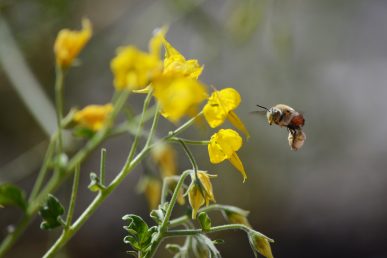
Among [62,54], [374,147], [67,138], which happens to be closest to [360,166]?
[374,147]

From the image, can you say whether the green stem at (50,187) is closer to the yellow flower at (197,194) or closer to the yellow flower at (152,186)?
the yellow flower at (197,194)

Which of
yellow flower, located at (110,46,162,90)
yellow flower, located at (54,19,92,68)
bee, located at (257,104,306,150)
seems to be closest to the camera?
yellow flower, located at (110,46,162,90)

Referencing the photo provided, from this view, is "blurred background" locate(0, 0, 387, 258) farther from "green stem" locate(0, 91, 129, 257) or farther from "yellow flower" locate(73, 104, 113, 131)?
"green stem" locate(0, 91, 129, 257)

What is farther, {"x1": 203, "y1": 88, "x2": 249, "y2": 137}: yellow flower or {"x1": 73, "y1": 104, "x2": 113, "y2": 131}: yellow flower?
{"x1": 73, "y1": 104, "x2": 113, "y2": 131}: yellow flower

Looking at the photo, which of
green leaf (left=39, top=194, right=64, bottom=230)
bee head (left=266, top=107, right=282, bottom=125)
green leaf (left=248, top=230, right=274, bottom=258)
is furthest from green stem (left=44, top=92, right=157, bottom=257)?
bee head (left=266, top=107, right=282, bottom=125)

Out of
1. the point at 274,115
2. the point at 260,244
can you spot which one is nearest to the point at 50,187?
the point at 260,244

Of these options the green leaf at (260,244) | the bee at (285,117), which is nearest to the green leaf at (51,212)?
the green leaf at (260,244)

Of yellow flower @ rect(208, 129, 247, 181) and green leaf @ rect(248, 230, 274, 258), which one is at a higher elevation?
yellow flower @ rect(208, 129, 247, 181)
